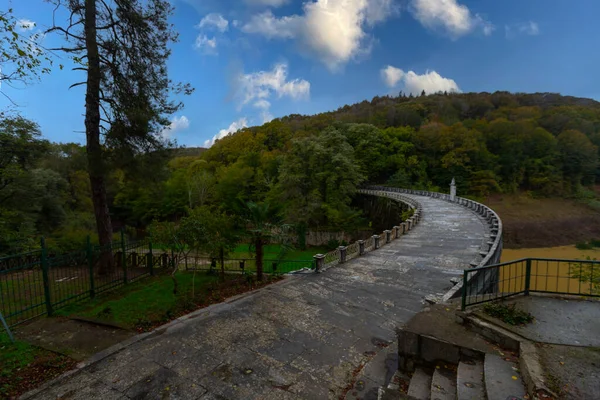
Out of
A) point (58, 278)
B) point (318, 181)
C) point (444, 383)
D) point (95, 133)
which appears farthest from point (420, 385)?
point (318, 181)

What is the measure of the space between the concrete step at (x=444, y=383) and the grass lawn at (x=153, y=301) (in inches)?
245

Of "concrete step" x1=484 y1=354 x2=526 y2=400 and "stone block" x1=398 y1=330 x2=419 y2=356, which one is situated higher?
"concrete step" x1=484 y1=354 x2=526 y2=400

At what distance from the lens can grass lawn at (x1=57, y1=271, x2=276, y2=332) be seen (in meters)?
7.74

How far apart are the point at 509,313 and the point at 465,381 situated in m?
1.82

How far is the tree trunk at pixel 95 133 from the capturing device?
12094mm

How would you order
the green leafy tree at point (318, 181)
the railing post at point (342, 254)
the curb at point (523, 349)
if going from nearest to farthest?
the curb at point (523, 349) → the railing post at point (342, 254) → the green leafy tree at point (318, 181)

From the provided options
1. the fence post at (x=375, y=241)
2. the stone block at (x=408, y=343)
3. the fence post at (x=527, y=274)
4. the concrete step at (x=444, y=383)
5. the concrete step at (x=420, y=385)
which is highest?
the fence post at (x=527, y=274)

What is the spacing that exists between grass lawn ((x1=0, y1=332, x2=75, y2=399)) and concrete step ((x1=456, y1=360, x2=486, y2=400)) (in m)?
6.62

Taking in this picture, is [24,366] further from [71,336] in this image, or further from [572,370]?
[572,370]

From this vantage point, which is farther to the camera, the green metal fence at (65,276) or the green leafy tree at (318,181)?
the green leafy tree at (318,181)

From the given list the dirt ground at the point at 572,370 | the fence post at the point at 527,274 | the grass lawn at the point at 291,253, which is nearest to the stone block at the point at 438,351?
the dirt ground at the point at 572,370

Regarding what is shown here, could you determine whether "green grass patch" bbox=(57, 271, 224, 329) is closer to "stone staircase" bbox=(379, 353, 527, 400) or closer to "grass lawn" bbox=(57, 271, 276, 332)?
"grass lawn" bbox=(57, 271, 276, 332)

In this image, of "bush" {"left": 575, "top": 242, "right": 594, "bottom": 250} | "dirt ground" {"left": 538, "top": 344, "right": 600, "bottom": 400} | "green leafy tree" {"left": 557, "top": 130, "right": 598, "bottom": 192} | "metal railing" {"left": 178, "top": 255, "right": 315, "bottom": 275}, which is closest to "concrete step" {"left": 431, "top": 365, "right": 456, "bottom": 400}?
"dirt ground" {"left": 538, "top": 344, "right": 600, "bottom": 400}

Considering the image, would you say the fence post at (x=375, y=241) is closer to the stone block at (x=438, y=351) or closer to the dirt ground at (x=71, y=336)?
the stone block at (x=438, y=351)
